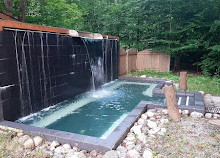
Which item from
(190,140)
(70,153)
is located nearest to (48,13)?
(70,153)

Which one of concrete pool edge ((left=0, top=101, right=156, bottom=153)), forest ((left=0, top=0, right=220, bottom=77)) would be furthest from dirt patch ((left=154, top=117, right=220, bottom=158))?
forest ((left=0, top=0, right=220, bottom=77))

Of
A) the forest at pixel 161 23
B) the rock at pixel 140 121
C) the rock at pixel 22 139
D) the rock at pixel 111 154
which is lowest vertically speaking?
the rock at pixel 140 121

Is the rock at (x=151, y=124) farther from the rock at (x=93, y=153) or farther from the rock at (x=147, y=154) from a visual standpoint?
the rock at (x=93, y=153)

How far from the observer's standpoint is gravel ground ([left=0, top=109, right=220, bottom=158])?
2924mm

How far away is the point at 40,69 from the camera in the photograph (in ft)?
16.9

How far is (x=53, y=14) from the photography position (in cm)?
1148

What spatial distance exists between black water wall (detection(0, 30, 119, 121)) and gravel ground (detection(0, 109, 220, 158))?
1.05 metres

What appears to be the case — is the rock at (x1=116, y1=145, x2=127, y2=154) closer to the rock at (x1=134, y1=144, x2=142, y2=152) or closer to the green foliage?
the rock at (x1=134, y1=144, x2=142, y2=152)

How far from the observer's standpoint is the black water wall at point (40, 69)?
4203 millimetres

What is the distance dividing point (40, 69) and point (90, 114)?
1897 mm

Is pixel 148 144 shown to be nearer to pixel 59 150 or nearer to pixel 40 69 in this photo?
pixel 59 150

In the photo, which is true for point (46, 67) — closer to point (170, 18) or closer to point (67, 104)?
point (67, 104)

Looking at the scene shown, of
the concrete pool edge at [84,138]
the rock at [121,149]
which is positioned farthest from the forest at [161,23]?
the rock at [121,149]

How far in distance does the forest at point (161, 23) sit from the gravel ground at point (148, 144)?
23.7 ft
